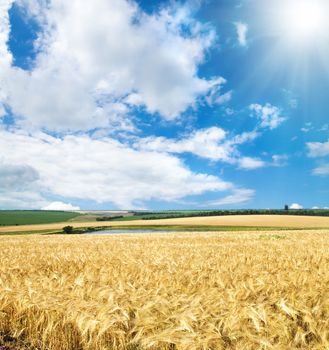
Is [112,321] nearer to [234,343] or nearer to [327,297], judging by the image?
[234,343]

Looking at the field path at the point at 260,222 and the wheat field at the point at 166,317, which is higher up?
the field path at the point at 260,222

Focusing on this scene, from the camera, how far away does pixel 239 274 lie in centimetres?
687

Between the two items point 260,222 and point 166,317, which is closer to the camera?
point 166,317

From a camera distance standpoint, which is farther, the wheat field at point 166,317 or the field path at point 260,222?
the field path at point 260,222

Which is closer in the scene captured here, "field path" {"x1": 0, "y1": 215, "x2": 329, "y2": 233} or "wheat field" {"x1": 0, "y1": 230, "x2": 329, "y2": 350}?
"wheat field" {"x1": 0, "y1": 230, "x2": 329, "y2": 350}

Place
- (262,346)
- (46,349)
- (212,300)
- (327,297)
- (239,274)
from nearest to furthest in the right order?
(262,346)
(46,349)
(212,300)
(327,297)
(239,274)

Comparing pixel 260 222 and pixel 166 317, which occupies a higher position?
pixel 260 222

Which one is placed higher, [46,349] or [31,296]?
[31,296]

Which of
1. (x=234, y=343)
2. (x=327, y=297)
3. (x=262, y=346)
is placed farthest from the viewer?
(x=327, y=297)

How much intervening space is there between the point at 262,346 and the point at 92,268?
615 cm

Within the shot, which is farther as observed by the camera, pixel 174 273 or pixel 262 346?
pixel 174 273

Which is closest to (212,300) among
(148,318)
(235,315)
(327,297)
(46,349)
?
(235,315)

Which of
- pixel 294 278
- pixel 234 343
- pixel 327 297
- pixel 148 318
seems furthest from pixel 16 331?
pixel 294 278

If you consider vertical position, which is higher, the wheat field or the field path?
the field path
